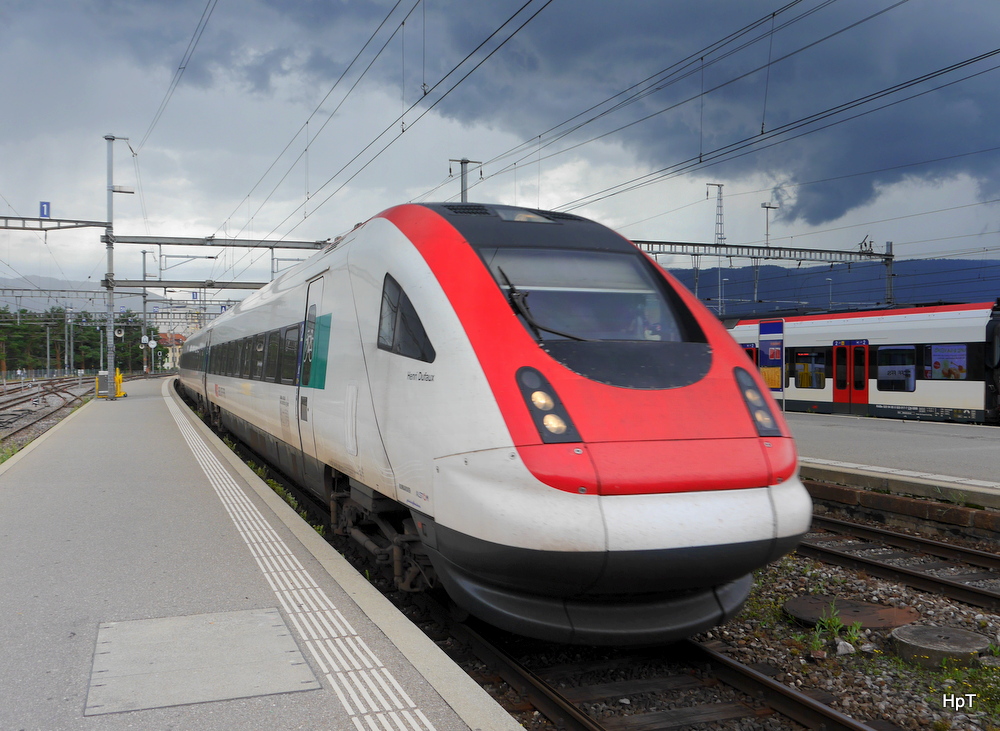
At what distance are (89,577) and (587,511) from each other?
366 cm

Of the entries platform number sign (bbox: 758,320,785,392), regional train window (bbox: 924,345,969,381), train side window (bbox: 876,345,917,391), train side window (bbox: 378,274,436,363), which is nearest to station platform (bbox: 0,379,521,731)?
train side window (bbox: 378,274,436,363)

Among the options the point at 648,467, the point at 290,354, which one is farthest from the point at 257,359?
the point at 648,467

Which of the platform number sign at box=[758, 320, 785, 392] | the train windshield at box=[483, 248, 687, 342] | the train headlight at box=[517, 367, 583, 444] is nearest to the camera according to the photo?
the train headlight at box=[517, 367, 583, 444]

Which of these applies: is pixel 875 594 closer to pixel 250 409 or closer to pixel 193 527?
pixel 193 527

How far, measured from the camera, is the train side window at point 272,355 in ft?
29.1

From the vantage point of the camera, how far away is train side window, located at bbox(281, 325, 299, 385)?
775 centimetres

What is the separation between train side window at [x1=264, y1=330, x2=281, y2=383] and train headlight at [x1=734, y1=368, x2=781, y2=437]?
5.74 m

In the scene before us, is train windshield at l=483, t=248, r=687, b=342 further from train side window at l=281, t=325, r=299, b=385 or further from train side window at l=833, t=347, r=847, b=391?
train side window at l=833, t=347, r=847, b=391

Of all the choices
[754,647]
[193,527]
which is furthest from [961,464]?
[193,527]

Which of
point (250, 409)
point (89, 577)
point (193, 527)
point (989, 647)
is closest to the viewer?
point (989, 647)

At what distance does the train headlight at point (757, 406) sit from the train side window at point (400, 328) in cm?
170

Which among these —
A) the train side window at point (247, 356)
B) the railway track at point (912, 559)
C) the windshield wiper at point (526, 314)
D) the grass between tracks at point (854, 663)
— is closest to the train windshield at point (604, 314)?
the windshield wiper at point (526, 314)

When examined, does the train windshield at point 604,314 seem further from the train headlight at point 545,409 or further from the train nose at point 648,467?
the train nose at point 648,467

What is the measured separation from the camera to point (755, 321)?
22.3 m
